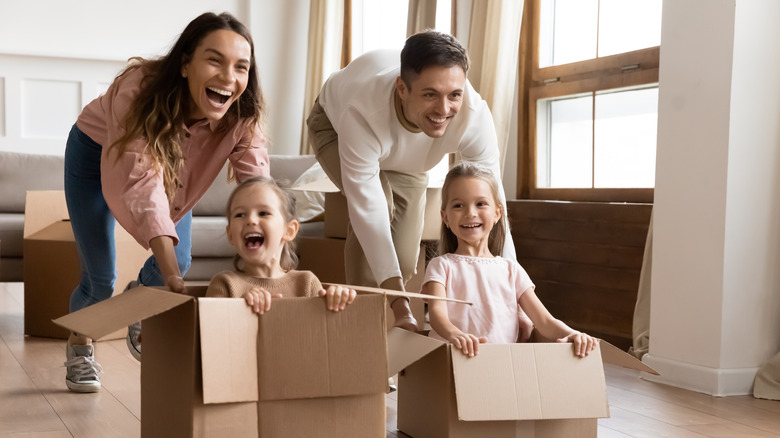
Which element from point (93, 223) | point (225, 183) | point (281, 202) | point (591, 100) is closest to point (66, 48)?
point (225, 183)

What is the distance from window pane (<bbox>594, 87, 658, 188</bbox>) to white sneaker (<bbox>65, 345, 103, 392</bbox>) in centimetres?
210

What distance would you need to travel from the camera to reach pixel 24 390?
97.0 inches

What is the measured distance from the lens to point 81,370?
2.44m

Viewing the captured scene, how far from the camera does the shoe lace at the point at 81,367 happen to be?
2.43 meters

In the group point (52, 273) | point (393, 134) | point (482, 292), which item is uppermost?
point (393, 134)

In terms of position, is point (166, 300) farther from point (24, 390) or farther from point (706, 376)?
point (706, 376)

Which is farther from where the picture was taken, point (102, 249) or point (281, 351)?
point (102, 249)

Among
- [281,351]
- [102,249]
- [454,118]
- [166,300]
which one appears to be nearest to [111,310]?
[166,300]

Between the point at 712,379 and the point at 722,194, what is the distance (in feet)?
1.78

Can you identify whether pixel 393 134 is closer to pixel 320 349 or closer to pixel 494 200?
pixel 494 200

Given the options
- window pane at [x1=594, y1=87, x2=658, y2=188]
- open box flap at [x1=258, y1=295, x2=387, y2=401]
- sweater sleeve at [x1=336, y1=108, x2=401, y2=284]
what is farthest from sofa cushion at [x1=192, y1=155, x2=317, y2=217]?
open box flap at [x1=258, y1=295, x2=387, y2=401]

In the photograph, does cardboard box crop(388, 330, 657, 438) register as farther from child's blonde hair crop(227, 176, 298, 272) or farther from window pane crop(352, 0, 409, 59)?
window pane crop(352, 0, 409, 59)

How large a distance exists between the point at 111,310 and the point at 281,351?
0.29 metres

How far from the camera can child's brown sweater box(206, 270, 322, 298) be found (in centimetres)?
165
